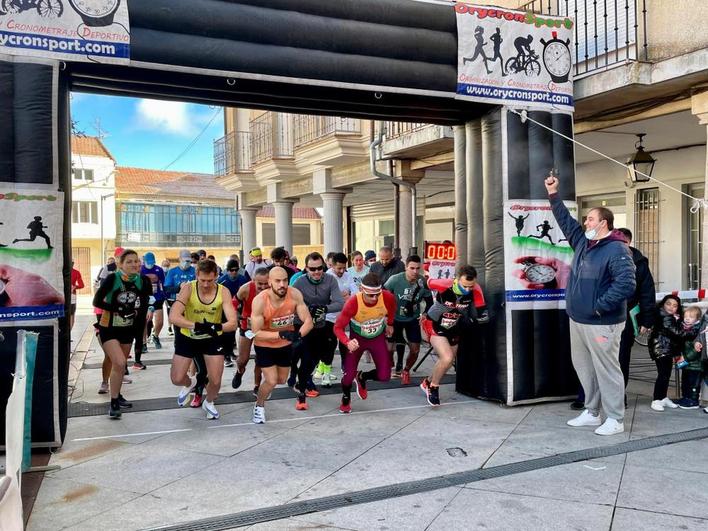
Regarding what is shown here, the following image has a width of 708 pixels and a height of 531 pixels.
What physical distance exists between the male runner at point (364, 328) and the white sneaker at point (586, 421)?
2.00 m

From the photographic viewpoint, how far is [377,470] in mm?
4914

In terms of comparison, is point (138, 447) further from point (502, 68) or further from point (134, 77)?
point (502, 68)

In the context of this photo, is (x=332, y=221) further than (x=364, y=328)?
Yes

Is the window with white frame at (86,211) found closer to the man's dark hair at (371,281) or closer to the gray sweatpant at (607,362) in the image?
the man's dark hair at (371,281)

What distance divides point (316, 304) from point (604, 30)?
17.8ft

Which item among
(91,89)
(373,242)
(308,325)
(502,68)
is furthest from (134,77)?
(373,242)

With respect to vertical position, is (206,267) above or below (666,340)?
above

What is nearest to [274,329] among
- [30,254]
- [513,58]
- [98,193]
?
[30,254]

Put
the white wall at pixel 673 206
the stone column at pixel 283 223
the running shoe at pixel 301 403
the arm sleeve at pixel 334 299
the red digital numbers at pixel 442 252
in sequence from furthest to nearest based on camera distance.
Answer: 1. the stone column at pixel 283 223
2. the white wall at pixel 673 206
3. the red digital numbers at pixel 442 252
4. the arm sleeve at pixel 334 299
5. the running shoe at pixel 301 403

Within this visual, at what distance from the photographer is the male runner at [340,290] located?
786cm

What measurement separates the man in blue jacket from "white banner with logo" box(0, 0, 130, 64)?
4.37 m

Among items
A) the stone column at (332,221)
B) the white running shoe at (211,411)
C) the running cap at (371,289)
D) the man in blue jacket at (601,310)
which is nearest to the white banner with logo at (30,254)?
the white running shoe at (211,411)

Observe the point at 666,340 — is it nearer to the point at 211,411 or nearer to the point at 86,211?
the point at 211,411

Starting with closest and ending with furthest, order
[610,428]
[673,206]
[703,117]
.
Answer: [610,428] → [703,117] → [673,206]
